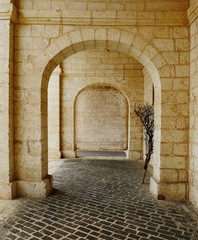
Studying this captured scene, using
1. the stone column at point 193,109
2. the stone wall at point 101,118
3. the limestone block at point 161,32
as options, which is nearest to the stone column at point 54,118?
the stone wall at point 101,118

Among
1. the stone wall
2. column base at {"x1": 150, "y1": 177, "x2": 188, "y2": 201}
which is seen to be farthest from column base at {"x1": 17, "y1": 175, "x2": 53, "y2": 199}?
the stone wall

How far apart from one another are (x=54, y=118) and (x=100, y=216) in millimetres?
5236

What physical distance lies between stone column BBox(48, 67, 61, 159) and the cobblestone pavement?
3177 mm

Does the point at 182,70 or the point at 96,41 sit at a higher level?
the point at 96,41

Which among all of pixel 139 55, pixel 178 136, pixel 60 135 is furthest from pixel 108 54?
pixel 178 136

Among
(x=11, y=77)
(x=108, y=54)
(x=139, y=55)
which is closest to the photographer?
(x=11, y=77)

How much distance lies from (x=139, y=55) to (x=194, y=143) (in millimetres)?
1843

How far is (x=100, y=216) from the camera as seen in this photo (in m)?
3.13

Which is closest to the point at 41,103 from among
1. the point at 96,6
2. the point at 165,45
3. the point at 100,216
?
the point at 96,6

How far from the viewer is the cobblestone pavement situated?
2.65 meters

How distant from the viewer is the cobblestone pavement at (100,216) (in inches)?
104

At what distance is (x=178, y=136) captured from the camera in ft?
12.4

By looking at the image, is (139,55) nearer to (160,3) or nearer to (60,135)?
(160,3)

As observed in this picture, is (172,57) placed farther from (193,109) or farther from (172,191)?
(172,191)
